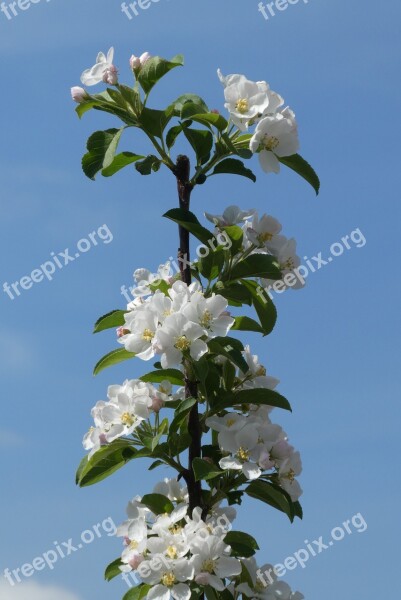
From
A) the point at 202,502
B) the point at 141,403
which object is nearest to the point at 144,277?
the point at 141,403

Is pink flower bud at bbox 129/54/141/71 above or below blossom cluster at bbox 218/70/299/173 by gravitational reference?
above

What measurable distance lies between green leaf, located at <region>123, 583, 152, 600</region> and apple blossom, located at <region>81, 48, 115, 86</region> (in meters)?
1.96

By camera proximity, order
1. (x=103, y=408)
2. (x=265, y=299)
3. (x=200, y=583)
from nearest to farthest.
A: (x=200, y=583)
(x=103, y=408)
(x=265, y=299)

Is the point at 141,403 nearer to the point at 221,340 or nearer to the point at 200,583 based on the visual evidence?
the point at 221,340

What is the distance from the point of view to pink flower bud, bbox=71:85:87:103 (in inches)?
151

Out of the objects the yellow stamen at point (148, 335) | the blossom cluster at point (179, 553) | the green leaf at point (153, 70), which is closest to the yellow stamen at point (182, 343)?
the yellow stamen at point (148, 335)

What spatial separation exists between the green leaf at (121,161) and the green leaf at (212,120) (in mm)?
327

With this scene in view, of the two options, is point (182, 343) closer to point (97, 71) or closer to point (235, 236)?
point (235, 236)

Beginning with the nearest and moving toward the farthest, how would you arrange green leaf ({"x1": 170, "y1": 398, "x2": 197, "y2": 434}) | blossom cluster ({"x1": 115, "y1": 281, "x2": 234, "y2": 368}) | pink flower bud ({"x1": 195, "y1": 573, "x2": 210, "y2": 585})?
pink flower bud ({"x1": 195, "y1": 573, "x2": 210, "y2": 585}) → blossom cluster ({"x1": 115, "y1": 281, "x2": 234, "y2": 368}) → green leaf ({"x1": 170, "y1": 398, "x2": 197, "y2": 434})

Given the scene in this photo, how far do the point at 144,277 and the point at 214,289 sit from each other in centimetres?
36

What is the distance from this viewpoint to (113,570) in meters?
3.81

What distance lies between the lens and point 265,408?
12.8 feet

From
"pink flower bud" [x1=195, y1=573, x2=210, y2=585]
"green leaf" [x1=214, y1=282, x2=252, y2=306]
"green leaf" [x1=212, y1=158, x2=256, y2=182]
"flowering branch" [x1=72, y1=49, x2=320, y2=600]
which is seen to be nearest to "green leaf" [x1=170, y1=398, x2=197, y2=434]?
"flowering branch" [x1=72, y1=49, x2=320, y2=600]

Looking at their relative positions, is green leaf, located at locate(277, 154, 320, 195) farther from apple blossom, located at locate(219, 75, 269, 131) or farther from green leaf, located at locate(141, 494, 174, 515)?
green leaf, located at locate(141, 494, 174, 515)
